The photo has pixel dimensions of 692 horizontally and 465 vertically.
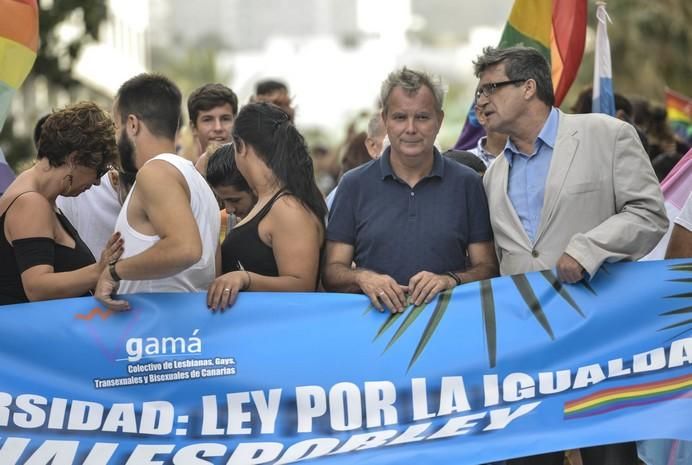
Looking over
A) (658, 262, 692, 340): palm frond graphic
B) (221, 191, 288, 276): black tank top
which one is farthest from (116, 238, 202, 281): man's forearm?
(658, 262, 692, 340): palm frond graphic

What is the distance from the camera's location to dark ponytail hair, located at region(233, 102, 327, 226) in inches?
241

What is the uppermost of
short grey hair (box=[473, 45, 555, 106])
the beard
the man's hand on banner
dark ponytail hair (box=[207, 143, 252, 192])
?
short grey hair (box=[473, 45, 555, 106])

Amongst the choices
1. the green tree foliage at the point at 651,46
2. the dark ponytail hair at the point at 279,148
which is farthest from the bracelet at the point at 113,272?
Result: the green tree foliage at the point at 651,46

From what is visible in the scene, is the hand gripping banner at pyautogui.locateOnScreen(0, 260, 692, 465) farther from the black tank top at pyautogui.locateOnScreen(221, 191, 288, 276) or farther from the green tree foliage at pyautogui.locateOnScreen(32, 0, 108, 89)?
the green tree foliage at pyautogui.locateOnScreen(32, 0, 108, 89)

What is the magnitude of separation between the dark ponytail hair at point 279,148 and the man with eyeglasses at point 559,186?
856mm

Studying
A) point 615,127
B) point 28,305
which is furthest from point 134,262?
point 615,127

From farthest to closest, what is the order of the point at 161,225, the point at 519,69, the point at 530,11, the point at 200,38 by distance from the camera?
1. the point at 200,38
2. the point at 530,11
3. the point at 519,69
4. the point at 161,225

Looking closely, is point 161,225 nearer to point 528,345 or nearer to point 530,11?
point 528,345

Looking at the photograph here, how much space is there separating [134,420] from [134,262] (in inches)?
26.7

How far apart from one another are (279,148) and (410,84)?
0.69 m

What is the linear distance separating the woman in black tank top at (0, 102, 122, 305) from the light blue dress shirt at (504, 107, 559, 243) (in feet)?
5.91

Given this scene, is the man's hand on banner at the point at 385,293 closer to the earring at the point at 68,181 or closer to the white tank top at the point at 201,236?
the white tank top at the point at 201,236

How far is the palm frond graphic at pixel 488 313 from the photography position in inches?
229

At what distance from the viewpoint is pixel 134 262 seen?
5711 mm
